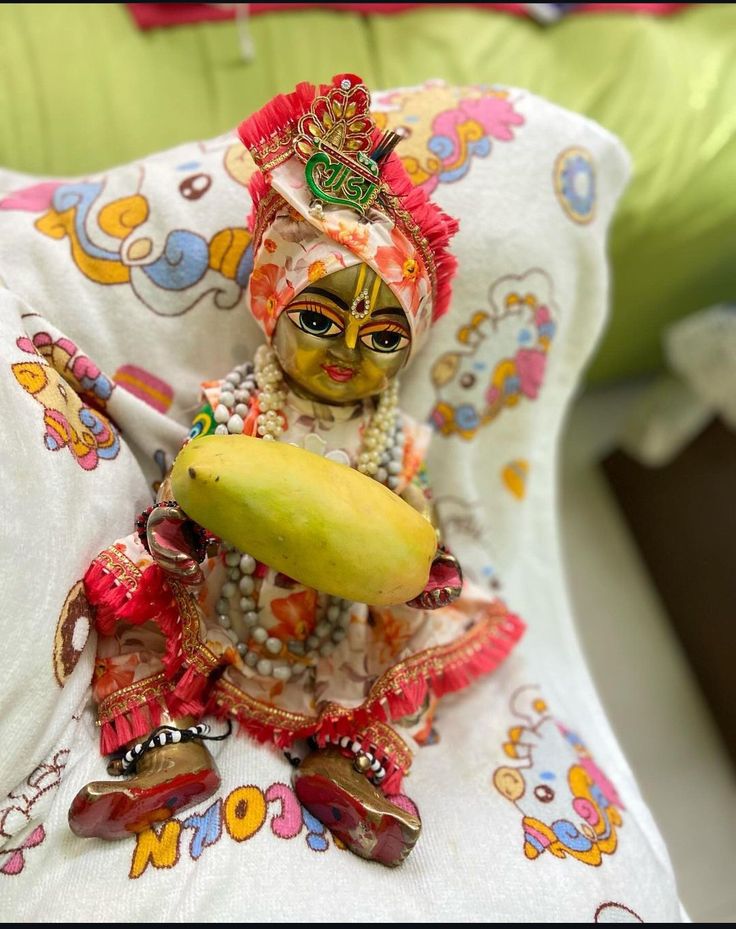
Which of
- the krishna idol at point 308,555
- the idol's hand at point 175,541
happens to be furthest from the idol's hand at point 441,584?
the idol's hand at point 175,541

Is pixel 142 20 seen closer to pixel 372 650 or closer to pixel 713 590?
pixel 372 650

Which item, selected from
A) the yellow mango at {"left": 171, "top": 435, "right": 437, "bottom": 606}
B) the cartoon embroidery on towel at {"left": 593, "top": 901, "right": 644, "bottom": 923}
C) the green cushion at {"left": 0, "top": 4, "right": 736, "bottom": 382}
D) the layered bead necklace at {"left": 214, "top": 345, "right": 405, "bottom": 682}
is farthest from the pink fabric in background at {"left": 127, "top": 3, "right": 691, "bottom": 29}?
the cartoon embroidery on towel at {"left": 593, "top": 901, "right": 644, "bottom": 923}

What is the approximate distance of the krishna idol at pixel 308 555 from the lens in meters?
0.61

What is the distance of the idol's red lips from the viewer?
2.25 feet

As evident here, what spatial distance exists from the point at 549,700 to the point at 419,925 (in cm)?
36

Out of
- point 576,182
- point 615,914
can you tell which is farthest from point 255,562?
point 576,182

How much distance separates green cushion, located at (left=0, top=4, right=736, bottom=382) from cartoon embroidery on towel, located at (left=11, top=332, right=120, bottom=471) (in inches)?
17.3

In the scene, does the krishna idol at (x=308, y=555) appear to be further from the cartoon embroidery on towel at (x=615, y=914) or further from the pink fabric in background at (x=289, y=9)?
the pink fabric in background at (x=289, y=9)

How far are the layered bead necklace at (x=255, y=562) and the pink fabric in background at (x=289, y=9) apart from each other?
0.68 m

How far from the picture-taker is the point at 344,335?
0.67 m

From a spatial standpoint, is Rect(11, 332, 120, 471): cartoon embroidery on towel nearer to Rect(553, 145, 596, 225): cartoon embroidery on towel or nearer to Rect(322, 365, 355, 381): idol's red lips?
Rect(322, 365, 355, 381): idol's red lips

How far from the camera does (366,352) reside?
26.8 inches

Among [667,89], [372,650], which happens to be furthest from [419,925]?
[667,89]

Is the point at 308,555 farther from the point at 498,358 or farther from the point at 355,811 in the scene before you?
the point at 498,358
